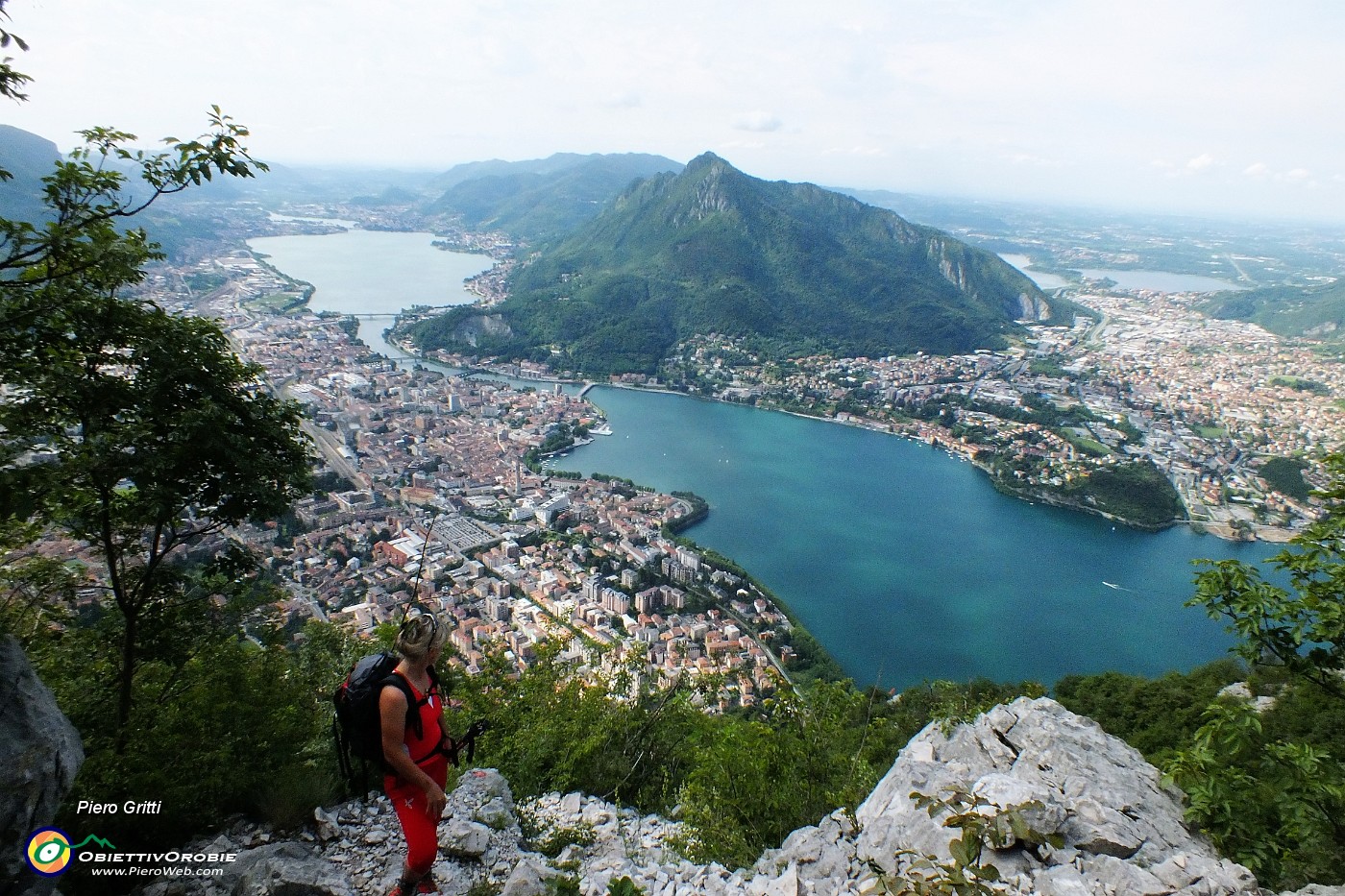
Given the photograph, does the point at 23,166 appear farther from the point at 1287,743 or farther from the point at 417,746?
the point at 1287,743

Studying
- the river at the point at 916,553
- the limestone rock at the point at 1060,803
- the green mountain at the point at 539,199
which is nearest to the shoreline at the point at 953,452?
the river at the point at 916,553

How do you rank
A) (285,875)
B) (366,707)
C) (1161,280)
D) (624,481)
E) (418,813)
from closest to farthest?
(366,707), (418,813), (285,875), (624,481), (1161,280)

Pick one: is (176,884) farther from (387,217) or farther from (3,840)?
(387,217)

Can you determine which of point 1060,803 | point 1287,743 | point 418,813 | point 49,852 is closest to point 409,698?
point 418,813

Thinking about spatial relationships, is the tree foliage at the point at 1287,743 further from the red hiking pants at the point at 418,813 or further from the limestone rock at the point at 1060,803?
the red hiking pants at the point at 418,813

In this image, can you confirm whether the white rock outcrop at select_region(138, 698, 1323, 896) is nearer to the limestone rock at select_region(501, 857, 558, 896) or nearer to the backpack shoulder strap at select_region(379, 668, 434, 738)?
the limestone rock at select_region(501, 857, 558, 896)

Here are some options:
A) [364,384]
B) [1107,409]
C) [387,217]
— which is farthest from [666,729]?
[387,217]
